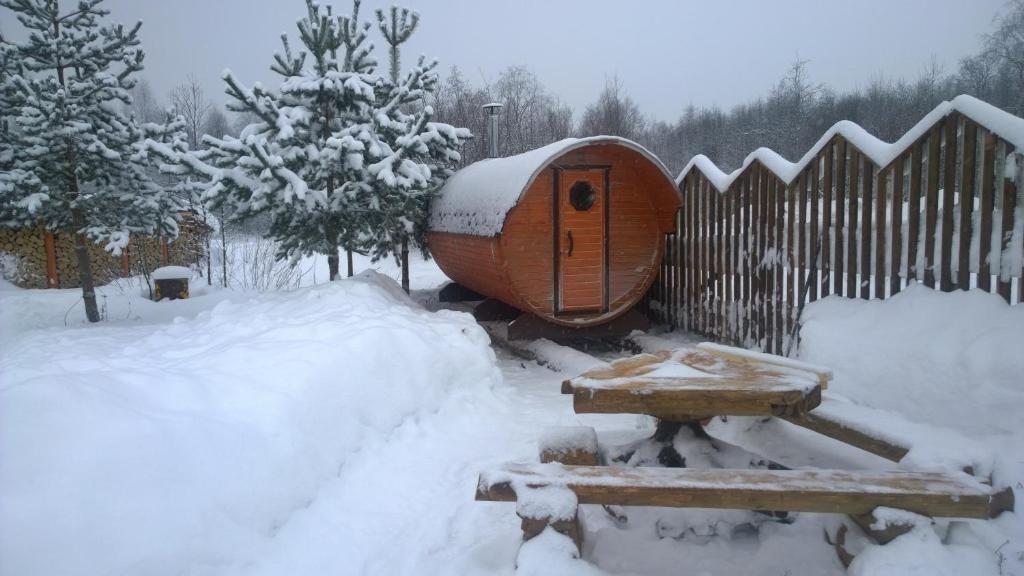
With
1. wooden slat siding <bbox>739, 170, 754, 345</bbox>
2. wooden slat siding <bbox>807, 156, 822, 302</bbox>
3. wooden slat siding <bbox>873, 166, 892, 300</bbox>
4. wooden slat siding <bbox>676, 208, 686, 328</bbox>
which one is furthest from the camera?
wooden slat siding <bbox>676, 208, 686, 328</bbox>

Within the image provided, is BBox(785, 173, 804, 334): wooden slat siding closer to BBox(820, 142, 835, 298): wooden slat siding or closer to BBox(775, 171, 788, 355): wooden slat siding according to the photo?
BBox(775, 171, 788, 355): wooden slat siding

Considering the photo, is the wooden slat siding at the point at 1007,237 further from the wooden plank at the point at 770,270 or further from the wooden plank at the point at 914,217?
the wooden plank at the point at 770,270

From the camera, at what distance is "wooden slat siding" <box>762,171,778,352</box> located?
623cm

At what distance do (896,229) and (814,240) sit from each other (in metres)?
0.94

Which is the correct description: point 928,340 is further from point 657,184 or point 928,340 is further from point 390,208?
point 390,208

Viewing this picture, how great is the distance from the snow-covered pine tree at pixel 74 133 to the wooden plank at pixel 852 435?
9.05 m

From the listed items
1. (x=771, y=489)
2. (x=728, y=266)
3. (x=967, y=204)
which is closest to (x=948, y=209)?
(x=967, y=204)

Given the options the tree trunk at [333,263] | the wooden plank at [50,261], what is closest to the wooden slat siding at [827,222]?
the tree trunk at [333,263]

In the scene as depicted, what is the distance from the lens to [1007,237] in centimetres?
398

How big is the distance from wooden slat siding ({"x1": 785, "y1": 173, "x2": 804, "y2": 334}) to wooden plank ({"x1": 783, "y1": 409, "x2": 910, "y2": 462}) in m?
2.60

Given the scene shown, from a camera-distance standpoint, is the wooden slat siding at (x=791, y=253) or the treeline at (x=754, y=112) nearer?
the wooden slat siding at (x=791, y=253)

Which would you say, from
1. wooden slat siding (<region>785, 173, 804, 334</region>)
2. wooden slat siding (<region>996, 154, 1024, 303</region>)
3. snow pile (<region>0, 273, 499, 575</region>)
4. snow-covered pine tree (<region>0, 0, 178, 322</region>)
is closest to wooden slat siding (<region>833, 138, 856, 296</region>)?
wooden slat siding (<region>785, 173, 804, 334</region>)

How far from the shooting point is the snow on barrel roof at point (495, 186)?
22.9 feet

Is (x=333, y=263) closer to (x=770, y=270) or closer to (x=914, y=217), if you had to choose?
(x=770, y=270)
